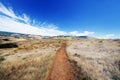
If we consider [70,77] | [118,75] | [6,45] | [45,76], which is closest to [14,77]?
[45,76]

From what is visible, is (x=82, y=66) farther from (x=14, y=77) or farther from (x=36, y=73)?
(x=14, y=77)

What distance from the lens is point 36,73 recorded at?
15.2m

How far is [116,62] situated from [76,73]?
361 inches

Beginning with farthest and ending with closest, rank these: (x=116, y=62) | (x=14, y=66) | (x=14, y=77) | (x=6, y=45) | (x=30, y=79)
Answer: (x=6, y=45), (x=116, y=62), (x=14, y=66), (x=14, y=77), (x=30, y=79)

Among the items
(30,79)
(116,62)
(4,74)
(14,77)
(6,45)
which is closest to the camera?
(30,79)

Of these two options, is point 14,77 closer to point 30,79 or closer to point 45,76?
point 30,79

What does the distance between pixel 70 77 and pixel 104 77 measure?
13.7 ft

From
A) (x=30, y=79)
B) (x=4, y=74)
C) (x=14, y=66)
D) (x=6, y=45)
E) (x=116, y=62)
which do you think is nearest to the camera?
(x=30, y=79)

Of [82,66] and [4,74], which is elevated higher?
[82,66]

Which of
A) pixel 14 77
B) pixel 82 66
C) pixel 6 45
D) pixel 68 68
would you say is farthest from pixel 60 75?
pixel 6 45

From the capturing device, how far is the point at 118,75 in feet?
50.2

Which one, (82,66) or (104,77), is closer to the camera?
(104,77)

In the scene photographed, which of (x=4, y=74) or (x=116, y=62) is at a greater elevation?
(x=116, y=62)

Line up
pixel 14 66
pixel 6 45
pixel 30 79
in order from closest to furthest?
pixel 30 79 < pixel 14 66 < pixel 6 45
